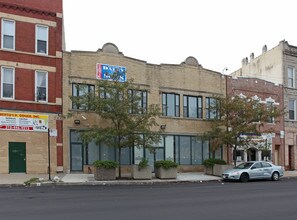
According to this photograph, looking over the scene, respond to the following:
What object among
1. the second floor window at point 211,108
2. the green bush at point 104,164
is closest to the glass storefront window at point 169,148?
the second floor window at point 211,108

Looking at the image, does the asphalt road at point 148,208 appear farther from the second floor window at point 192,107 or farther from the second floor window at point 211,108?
the second floor window at point 192,107

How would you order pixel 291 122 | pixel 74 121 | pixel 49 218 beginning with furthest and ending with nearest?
pixel 291 122 < pixel 74 121 < pixel 49 218

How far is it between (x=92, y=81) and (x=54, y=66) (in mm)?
2912

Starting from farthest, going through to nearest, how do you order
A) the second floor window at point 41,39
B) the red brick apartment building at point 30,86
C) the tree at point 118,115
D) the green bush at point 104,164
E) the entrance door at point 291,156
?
the entrance door at point 291,156 → the second floor window at point 41,39 → the red brick apartment building at point 30,86 → the tree at point 118,115 → the green bush at point 104,164

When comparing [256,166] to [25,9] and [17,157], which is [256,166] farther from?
[25,9]

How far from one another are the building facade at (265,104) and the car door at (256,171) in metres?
8.34

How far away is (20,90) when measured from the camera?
28.3 m

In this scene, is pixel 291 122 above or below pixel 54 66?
below

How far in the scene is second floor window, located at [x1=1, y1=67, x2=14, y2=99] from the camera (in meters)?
27.9

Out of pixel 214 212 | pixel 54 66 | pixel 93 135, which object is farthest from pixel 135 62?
pixel 214 212

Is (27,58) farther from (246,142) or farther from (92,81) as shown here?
(246,142)

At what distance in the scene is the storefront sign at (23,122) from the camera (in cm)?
2733

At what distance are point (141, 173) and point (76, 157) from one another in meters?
5.27

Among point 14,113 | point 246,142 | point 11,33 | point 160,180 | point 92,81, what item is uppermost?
point 11,33
